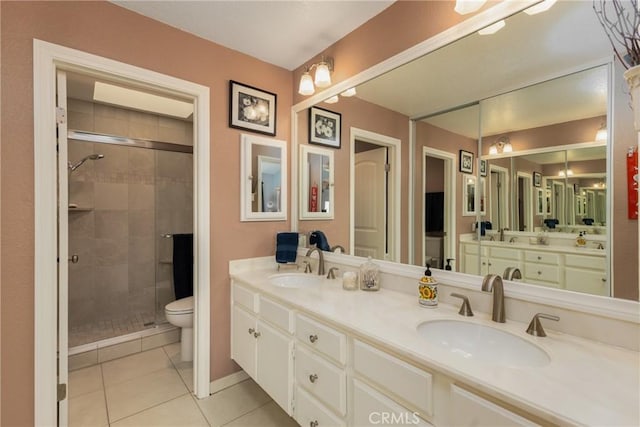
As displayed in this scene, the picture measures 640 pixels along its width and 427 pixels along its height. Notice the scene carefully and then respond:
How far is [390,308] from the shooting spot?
4.07ft

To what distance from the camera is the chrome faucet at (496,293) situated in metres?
1.08

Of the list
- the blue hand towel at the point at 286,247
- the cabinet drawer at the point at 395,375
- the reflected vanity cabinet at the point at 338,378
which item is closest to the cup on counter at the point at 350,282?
the reflected vanity cabinet at the point at 338,378

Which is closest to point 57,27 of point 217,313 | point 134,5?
point 134,5

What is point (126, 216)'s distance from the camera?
3023mm

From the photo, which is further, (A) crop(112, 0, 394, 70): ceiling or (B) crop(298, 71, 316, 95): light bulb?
(B) crop(298, 71, 316, 95): light bulb

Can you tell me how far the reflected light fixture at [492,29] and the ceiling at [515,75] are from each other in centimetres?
2

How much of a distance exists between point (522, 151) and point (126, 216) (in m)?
3.55

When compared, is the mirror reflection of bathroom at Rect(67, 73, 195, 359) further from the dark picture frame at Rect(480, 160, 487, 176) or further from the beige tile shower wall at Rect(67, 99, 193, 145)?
the dark picture frame at Rect(480, 160, 487, 176)

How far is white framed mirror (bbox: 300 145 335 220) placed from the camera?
215cm

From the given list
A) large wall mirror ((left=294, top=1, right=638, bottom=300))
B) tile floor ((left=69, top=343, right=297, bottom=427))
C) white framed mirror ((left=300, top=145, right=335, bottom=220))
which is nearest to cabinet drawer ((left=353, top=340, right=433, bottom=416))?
large wall mirror ((left=294, top=1, right=638, bottom=300))

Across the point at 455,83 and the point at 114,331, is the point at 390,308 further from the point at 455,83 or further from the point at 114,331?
the point at 114,331

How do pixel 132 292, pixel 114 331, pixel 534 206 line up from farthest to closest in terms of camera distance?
1. pixel 132 292
2. pixel 114 331
3. pixel 534 206

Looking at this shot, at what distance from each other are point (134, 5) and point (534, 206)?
7.72ft

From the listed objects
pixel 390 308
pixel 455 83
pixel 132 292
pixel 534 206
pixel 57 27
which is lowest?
pixel 132 292
